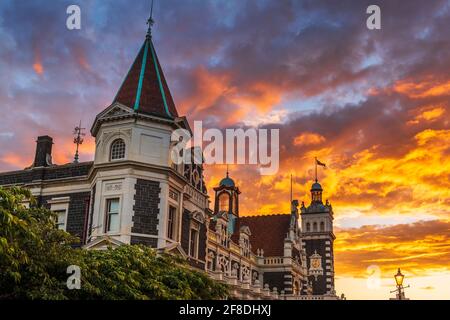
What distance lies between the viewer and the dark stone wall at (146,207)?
32438mm

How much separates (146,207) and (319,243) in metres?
52.9

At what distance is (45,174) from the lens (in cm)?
3834

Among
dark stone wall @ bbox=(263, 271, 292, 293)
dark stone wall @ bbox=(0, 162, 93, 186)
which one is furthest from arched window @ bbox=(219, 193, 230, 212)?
dark stone wall @ bbox=(0, 162, 93, 186)

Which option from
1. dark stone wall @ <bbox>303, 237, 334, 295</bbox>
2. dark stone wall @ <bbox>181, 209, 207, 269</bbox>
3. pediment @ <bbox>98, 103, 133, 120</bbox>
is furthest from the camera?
dark stone wall @ <bbox>303, 237, 334, 295</bbox>

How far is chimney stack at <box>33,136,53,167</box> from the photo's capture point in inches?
1538

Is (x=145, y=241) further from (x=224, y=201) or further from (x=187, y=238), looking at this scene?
(x=224, y=201)

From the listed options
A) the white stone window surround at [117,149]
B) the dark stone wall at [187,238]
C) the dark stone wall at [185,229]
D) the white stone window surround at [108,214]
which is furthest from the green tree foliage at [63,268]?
the dark stone wall at [187,238]

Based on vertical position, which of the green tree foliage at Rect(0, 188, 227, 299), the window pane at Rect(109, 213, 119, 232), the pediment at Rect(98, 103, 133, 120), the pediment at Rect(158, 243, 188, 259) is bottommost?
the green tree foliage at Rect(0, 188, 227, 299)

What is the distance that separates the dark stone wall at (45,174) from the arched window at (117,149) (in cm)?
302

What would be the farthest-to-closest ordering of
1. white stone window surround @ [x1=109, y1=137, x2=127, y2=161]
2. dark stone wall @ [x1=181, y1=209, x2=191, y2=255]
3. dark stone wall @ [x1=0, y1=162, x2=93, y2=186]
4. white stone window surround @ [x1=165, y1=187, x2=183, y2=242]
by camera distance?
1. dark stone wall @ [x1=0, y1=162, x2=93, y2=186]
2. dark stone wall @ [x1=181, y1=209, x2=191, y2=255]
3. white stone window surround @ [x1=165, y1=187, x2=183, y2=242]
4. white stone window surround @ [x1=109, y1=137, x2=127, y2=161]

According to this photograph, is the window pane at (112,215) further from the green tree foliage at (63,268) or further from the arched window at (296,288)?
the arched window at (296,288)

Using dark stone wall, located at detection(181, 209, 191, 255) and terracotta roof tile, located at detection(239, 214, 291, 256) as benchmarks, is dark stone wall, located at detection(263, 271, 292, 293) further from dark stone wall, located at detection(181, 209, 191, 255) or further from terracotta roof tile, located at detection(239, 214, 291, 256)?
dark stone wall, located at detection(181, 209, 191, 255)

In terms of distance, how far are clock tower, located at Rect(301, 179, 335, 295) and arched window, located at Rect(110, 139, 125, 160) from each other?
4874 cm
